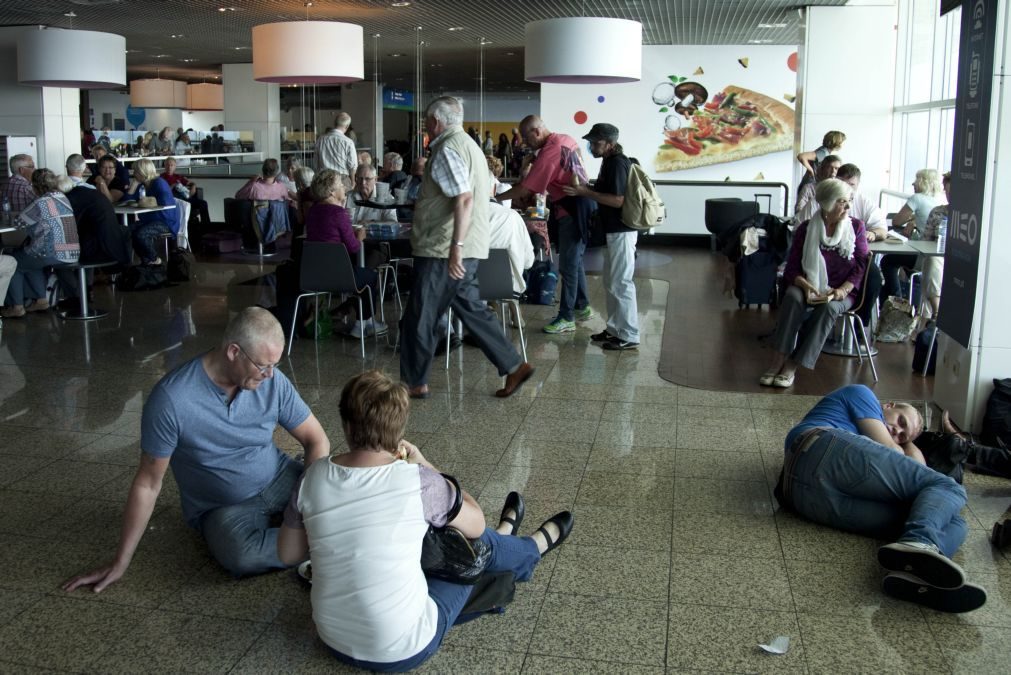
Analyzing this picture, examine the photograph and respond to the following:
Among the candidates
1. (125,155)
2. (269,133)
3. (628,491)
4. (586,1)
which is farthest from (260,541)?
(269,133)

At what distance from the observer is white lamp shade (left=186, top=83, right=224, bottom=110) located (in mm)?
24969

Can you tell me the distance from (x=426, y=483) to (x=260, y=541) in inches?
36.6

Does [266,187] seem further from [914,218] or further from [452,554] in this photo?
[452,554]

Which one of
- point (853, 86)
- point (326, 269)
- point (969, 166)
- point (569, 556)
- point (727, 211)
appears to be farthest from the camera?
point (727, 211)

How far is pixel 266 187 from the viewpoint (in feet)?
39.8

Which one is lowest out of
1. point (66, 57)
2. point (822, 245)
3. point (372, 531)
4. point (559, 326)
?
point (559, 326)

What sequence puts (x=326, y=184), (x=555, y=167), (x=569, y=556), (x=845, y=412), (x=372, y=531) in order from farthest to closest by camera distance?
(x=555, y=167) → (x=326, y=184) → (x=845, y=412) → (x=569, y=556) → (x=372, y=531)

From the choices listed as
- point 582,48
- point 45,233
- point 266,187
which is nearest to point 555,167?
point 582,48

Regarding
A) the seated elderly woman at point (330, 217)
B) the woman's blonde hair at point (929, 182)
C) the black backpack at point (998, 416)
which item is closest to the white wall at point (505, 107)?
the woman's blonde hair at point (929, 182)

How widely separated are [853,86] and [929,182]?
319 cm

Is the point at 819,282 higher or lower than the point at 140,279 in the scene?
higher

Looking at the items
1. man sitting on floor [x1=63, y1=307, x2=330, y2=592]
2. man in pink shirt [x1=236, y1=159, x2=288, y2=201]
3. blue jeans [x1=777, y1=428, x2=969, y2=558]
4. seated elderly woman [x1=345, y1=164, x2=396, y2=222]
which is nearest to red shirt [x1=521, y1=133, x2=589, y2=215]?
seated elderly woman [x1=345, y1=164, x2=396, y2=222]

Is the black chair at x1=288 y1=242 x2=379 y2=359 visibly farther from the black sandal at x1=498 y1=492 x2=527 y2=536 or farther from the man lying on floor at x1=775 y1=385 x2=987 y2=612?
the man lying on floor at x1=775 y1=385 x2=987 y2=612

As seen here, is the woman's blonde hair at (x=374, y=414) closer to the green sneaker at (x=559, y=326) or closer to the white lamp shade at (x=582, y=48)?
the green sneaker at (x=559, y=326)
